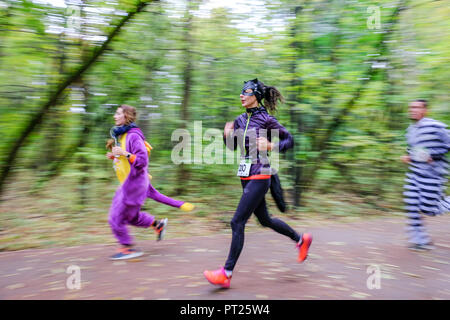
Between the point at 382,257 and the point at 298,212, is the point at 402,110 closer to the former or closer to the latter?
the point at 298,212

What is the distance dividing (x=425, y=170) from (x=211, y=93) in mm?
4788

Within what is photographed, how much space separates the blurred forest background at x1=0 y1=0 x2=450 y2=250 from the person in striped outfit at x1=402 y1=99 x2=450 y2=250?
8.22 ft

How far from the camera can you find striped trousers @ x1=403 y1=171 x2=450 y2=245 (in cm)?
514

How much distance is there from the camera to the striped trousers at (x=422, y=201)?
5.14 meters

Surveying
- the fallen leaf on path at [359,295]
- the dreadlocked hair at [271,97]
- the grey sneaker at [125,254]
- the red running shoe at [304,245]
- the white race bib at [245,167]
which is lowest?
the fallen leaf on path at [359,295]

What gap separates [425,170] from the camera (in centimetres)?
521

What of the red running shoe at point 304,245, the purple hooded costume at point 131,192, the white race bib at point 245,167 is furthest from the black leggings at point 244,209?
the purple hooded costume at point 131,192

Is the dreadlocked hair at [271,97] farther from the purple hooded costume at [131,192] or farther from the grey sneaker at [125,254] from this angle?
the grey sneaker at [125,254]

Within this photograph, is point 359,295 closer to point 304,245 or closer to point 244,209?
point 304,245

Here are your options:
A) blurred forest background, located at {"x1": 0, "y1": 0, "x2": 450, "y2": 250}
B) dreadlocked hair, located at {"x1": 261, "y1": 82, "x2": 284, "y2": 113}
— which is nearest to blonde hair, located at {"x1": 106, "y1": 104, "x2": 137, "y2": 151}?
blurred forest background, located at {"x1": 0, "y1": 0, "x2": 450, "y2": 250}

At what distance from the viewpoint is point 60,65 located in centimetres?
607

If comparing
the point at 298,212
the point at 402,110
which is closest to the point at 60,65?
the point at 298,212

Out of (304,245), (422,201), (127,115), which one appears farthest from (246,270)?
(422,201)

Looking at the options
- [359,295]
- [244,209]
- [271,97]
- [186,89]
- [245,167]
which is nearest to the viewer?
[359,295]
